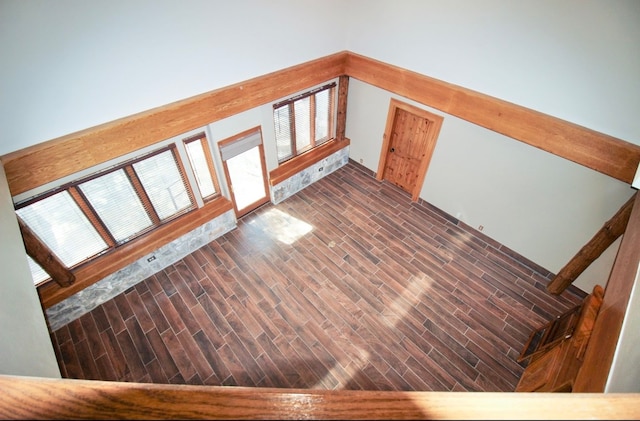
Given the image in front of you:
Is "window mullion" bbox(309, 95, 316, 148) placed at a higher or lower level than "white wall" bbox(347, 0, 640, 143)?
lower

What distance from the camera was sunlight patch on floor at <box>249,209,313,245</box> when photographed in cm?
611

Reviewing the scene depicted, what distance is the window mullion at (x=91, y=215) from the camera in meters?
4.07

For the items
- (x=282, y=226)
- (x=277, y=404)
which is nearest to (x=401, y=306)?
(x=282, y=226)

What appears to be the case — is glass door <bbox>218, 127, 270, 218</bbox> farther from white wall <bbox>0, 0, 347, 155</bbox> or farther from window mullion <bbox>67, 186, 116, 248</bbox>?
window mullion <bbox>67, 186, 116, 248</bbox>

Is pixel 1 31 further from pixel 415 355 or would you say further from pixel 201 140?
pixel 415 355

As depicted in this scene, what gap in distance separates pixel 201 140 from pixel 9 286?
145 inches

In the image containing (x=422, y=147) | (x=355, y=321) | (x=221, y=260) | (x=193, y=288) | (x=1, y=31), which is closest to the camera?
(x=1, y=31)

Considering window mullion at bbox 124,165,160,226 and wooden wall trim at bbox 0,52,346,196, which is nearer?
wooden wall trim at bbox 0,52,346,196

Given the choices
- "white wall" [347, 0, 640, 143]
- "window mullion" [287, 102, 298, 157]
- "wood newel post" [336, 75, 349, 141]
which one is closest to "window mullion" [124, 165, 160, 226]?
"window mullion" [287, 102, 298, 157]

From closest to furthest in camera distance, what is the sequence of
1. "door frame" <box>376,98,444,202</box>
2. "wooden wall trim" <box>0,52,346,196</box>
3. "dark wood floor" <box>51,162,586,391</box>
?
1. "wooden wall trim" <box>0,52,346,196</box>
2. "dark wood floor" <box>51,162,586,391</box>
3. "door frame" <box>376,98,444,202</box>

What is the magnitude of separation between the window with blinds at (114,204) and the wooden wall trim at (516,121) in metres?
3.72

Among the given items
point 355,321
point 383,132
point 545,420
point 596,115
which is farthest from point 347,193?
point 545,420

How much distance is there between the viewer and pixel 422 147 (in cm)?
630

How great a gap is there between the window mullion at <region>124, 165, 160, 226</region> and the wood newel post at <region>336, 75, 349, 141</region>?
4.49 meters
